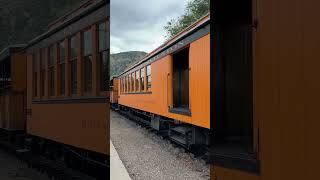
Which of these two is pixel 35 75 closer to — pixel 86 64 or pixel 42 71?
pixel 42 71

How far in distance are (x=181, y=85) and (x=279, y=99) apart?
22.5 ft

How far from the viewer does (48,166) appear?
663 cm

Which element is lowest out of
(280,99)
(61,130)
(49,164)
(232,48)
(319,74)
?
(49,164)

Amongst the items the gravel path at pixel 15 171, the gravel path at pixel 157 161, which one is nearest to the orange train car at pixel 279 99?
the gravel path at pixel 157 161

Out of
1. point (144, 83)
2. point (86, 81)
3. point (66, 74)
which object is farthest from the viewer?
point (144, 83)

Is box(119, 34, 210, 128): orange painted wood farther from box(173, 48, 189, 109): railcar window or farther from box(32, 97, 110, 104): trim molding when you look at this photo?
box(32, 97, 110, 104): trim molding

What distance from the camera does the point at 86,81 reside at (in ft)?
14.7

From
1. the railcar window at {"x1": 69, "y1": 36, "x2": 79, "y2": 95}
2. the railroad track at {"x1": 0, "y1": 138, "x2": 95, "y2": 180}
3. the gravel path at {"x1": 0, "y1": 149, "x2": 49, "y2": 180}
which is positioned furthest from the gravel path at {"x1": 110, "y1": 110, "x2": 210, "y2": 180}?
the railcar window at {"x1": 69, "y1": 36, "x2": 79, "y2": 95}

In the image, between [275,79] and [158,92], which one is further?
[158,92]

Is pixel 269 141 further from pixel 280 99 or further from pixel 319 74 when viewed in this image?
pixel 319 74

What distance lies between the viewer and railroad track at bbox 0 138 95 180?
17.9 ft

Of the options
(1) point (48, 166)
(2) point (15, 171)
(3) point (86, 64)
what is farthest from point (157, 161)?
(3) point (86, 64)

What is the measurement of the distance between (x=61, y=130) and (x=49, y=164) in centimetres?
185

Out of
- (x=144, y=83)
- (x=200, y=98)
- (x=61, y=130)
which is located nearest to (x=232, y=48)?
(x=200, y=98)
